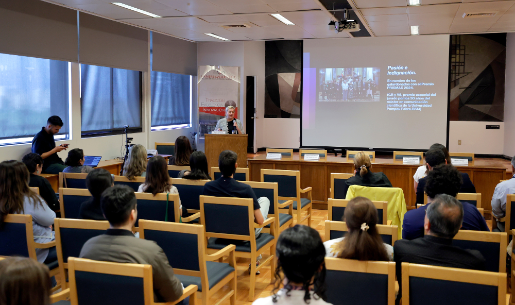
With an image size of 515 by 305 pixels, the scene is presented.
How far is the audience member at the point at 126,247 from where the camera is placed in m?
2.14

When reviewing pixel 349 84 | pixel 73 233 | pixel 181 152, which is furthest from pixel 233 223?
pixel 349 84

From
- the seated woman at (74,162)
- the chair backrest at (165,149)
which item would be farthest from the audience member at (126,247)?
the chair backrest at (165,149)

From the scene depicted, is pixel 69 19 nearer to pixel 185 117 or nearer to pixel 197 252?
pixel 185 117

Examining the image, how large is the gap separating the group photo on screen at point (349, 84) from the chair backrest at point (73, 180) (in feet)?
22.8

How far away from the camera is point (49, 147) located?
6527 mm

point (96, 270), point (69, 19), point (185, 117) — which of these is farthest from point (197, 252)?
point (185, 117)

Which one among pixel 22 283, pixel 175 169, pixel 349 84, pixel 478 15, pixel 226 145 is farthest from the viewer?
pixel 349 84

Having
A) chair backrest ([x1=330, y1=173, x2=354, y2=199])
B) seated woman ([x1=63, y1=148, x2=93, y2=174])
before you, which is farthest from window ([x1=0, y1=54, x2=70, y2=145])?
chair backrest ([x1=330, y1=173, x2=354, y2=199])

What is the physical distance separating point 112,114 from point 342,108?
533 centimetres

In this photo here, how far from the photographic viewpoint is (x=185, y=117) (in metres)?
11.9

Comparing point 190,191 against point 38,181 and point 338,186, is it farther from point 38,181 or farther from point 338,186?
point 338,186

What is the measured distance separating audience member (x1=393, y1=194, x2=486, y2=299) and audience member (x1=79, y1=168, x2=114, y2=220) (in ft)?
6.67

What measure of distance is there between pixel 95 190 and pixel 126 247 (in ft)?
3.88

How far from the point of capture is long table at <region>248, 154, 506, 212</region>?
667 cm
